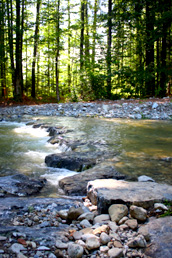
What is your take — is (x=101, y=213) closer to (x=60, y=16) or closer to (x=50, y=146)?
(x=50, y=146)

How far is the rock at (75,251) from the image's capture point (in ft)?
5.49

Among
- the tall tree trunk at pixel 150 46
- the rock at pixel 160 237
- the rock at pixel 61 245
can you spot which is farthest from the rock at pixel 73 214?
the tall tree trunk at pixel 150 46

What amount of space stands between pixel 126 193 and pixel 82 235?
830 millimetres

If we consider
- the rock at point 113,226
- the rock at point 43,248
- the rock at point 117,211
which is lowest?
the rock at point 43,248

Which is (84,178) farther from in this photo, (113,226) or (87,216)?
(113,226)

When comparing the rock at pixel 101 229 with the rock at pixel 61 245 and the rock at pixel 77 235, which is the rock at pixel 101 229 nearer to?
the rock at pixel 77 235

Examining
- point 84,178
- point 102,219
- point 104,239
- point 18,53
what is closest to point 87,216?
point 102,219

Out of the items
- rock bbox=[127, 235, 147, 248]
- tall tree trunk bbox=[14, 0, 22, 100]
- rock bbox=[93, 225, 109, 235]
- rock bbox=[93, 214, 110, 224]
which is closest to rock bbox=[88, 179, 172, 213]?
rock bbox=[93, 214, 110, 224]

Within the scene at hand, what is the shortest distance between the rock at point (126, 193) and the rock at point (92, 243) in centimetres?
57

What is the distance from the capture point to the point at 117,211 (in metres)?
2.22

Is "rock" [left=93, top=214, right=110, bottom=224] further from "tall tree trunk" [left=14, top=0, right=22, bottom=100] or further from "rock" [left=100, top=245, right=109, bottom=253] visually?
"tall tree trunk" [left=14, top=0, right=22, bottom=100]

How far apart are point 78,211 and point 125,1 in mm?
17555

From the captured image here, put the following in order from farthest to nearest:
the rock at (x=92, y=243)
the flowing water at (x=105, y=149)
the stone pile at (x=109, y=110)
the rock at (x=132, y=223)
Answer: the stone pile at (x=109, y=110) → the flowing water at (x=105, y=149) → the rock at (x=132, y=223) → the rock at (x=92, y=243)

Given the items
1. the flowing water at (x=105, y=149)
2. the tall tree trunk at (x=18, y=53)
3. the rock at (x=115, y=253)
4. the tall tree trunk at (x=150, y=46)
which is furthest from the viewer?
the tall tree trunk at (x=18, y=53)
